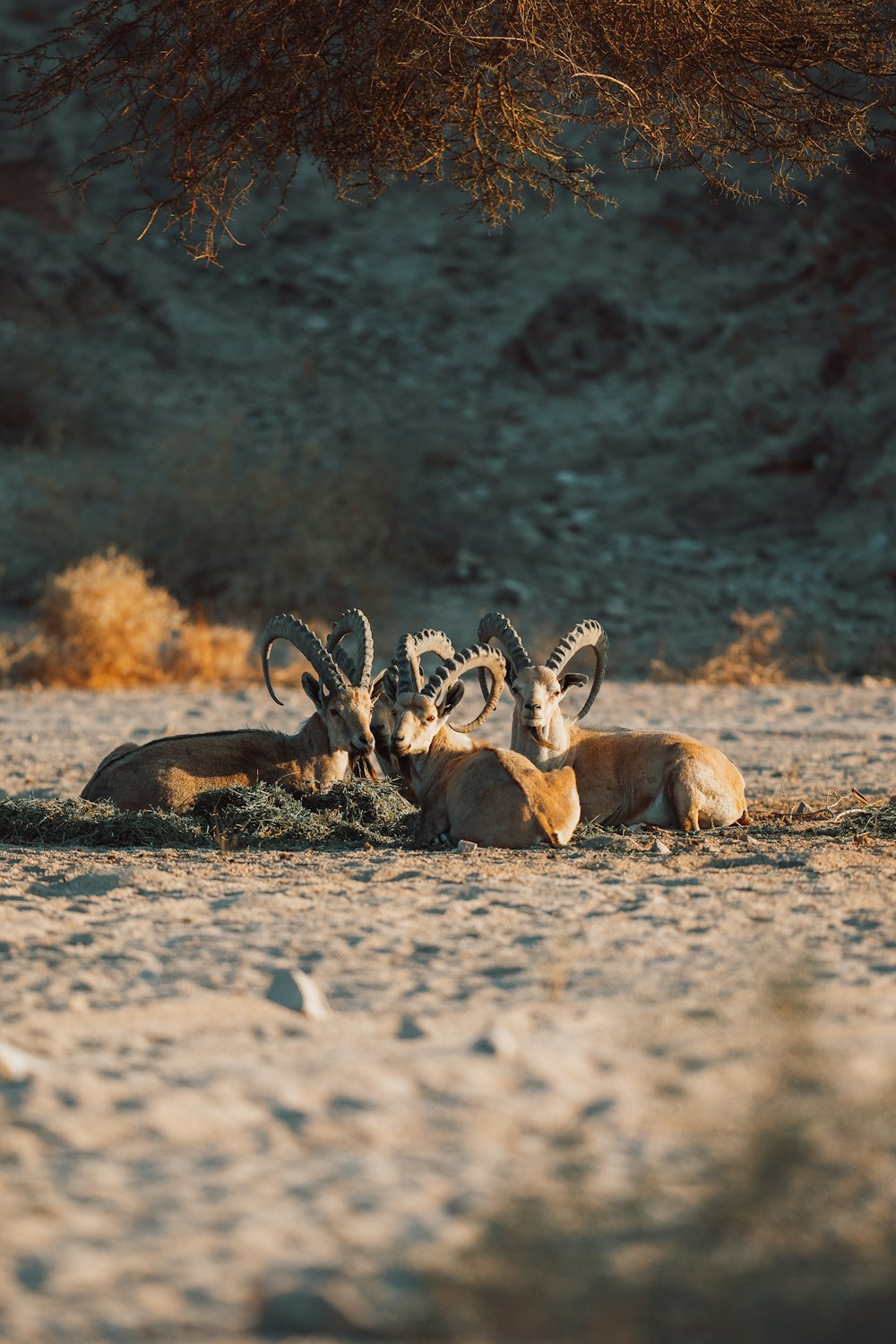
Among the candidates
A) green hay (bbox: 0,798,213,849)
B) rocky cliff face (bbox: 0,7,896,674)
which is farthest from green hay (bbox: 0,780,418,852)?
rocky cliff face (bbox: 0,7,896,674)

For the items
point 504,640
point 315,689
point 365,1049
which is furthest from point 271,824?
point 365,1049

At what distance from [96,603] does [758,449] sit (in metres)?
11.6

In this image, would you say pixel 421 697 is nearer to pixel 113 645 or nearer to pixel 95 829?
pixel 95 829

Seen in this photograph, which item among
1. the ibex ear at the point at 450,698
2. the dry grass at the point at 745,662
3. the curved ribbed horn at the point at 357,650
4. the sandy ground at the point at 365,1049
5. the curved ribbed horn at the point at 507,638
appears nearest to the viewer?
the sandy ground at the point at 365,1049

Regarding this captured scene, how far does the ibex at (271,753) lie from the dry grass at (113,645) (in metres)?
7.48

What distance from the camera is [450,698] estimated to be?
983 centimetres

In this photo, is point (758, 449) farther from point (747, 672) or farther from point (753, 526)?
point (747, 672)

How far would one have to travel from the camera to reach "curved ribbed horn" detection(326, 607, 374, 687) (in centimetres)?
1041

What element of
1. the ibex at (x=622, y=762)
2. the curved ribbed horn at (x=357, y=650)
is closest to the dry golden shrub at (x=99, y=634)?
the curved ribbed horn at (x=357, y=650)

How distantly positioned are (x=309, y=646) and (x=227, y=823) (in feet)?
5.80

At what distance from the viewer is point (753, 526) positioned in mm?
24172

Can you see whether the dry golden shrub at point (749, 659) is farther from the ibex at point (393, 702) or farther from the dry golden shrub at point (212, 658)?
the ibex at point (393, 702)

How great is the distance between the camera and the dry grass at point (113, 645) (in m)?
18.5

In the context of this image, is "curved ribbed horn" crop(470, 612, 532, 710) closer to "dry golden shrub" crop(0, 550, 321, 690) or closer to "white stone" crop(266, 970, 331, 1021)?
"white stone" crop(266, 970, 331, 1021)
